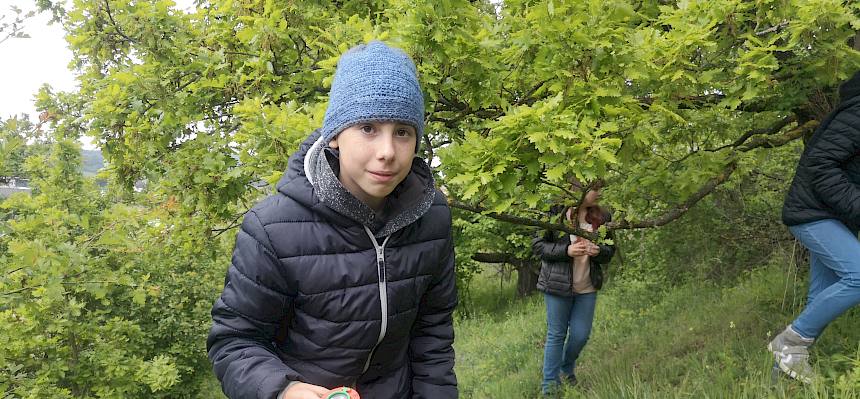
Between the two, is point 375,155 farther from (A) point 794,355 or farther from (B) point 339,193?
(A) point 794,355

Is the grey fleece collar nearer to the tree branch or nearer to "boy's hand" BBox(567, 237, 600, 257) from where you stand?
the tree branch

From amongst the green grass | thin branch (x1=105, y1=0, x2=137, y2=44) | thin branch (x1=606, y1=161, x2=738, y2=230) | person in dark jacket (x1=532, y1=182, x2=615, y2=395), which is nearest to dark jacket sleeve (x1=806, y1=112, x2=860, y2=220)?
the green grass

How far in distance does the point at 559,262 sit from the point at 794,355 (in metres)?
1.52

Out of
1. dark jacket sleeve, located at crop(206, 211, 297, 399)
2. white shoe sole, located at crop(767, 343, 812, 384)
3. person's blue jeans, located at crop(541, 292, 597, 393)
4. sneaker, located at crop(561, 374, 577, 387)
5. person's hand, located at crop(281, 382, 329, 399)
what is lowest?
sneaker, located at crop(561, 374, 577, 387)

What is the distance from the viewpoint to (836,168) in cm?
274

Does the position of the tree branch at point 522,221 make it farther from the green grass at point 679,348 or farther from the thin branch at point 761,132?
the thin branch at point 761,132

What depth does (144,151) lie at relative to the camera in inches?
150

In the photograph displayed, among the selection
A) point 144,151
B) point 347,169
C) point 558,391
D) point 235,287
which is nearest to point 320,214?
point 347,169

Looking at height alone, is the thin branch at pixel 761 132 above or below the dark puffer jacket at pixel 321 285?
above

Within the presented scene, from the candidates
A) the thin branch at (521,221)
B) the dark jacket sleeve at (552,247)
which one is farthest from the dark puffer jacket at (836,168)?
the dark jacket sleeve at (552,247)

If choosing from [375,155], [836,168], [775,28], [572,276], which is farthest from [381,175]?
[572,276]

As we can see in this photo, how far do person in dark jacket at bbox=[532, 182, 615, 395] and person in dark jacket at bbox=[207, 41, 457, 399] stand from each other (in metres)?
2.45

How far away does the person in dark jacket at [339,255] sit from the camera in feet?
4.70

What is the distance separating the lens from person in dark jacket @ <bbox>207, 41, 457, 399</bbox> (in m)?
1.43
